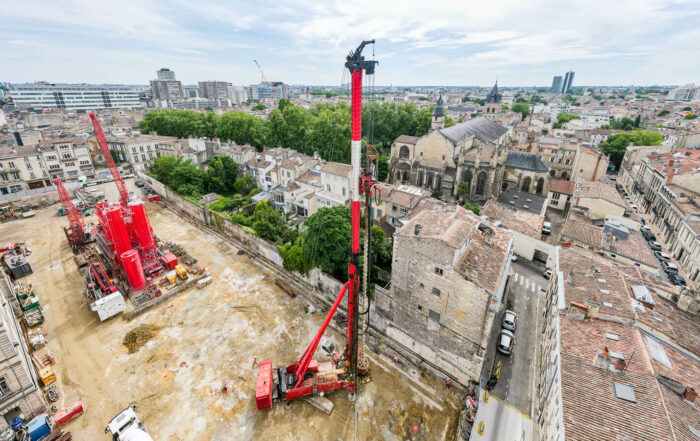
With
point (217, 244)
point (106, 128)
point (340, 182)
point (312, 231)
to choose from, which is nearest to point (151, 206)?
point (217, 244)

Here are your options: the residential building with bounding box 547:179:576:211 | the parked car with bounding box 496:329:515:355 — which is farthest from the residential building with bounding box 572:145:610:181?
the parked car with bounding box 496:329:515:355

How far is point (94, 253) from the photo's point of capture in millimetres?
40219

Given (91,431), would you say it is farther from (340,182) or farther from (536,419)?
(340,182)

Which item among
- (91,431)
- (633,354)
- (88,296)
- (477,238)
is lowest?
(91,431)

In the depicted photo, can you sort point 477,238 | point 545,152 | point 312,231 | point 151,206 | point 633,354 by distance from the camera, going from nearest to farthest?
point 633,354, point 477,238, point 312,231, point 151,206, point 545,152

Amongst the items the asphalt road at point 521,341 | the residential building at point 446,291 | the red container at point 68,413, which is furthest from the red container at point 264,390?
the asphalt road at point 521,341

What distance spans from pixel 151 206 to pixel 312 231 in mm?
42663

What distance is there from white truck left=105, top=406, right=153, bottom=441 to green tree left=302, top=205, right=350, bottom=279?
58.5 feet

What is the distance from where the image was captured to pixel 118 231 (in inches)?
1328

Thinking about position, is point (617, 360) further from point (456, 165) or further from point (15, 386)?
point (456, 165)

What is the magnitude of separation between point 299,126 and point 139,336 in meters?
57.3

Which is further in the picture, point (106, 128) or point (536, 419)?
point (106, 128)

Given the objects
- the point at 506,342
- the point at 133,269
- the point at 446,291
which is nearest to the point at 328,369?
the point at 446,291

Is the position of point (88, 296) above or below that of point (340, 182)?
below
